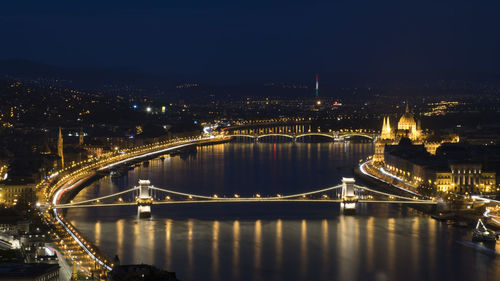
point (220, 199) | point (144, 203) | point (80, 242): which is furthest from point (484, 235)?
point (80, 242)

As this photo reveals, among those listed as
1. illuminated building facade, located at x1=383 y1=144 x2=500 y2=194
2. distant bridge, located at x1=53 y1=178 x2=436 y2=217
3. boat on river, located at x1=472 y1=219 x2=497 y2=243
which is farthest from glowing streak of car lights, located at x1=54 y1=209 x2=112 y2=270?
illuminated building facade, located at x1=383 y1=144 x2=500 y2=194

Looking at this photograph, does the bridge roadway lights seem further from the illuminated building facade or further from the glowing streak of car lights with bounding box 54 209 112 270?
the glowing streak of car lights with bounding box 54 209 112 270

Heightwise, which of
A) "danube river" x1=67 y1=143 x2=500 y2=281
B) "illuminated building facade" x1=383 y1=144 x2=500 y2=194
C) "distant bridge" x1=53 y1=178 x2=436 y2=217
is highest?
"illuminated building facade" x1=383 y1=144 x2=500 y2=194

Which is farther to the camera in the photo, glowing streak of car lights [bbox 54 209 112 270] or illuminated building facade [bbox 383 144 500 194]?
illuminated building facade [bbox 383 144 500 194]

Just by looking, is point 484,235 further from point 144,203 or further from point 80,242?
point 80,242

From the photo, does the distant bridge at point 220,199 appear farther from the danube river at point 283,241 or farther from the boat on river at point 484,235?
the boat on river at point 484,235
